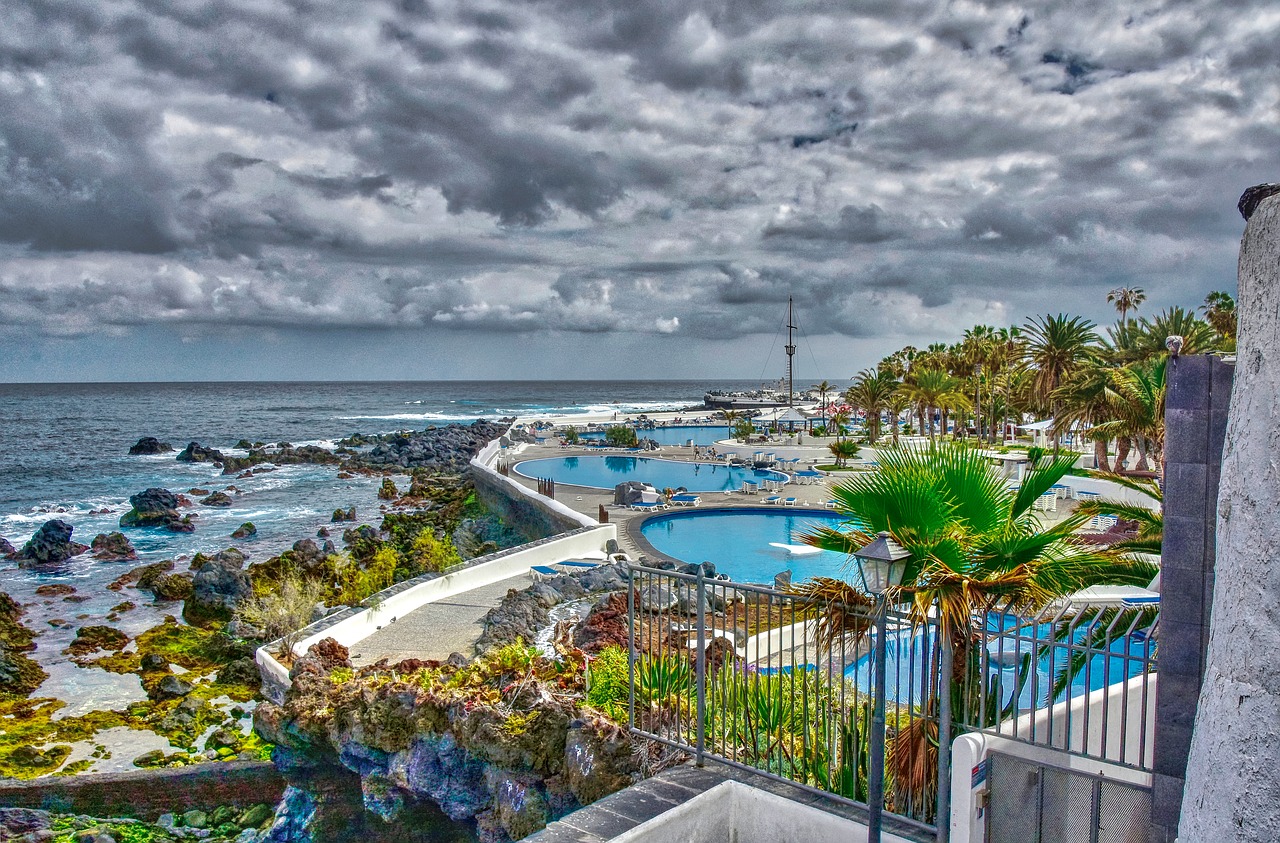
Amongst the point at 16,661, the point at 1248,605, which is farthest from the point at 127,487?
A: the point at 1248,605

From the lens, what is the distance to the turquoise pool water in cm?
5862

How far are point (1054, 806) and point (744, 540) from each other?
18445mm

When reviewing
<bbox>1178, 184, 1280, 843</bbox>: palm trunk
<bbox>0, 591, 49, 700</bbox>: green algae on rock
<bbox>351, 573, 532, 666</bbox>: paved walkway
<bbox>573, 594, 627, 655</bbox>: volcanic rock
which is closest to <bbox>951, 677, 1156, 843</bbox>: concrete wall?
<bbox>1178, 184, 1280, 843</bbox>: palm trunk

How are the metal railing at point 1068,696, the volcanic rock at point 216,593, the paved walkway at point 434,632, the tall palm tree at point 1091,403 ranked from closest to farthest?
the metal railing at point 1068,696
the paved walkway at point 434,632
the volcanic rock at point 216,593
the tall palm tree at point 1091,403

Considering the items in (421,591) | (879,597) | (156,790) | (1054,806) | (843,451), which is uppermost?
(879,597)

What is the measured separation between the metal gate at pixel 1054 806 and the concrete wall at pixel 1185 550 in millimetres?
648

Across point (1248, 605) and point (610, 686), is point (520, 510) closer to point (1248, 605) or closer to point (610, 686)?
point (610, 686)

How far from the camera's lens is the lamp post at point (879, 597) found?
4.19m

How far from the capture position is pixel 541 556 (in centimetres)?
1828

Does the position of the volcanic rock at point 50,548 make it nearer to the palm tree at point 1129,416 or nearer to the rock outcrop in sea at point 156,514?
the rock outcrop in sea at point 156,514

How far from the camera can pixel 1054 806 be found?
480 cm

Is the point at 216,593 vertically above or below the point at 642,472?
below

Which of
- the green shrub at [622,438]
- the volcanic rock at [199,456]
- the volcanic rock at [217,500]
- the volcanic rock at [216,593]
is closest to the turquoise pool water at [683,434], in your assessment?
the green shrub at [622,438]

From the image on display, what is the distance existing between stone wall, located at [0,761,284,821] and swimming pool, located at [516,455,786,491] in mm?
20917
